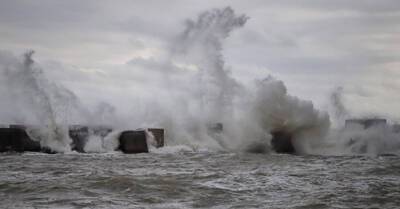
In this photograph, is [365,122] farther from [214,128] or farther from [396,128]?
[214,128]

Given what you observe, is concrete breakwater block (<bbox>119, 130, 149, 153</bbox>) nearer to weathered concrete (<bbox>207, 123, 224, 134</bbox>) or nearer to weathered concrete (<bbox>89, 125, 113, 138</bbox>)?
weathered concrete (<bbox>89, 125, 113, 138</bbox>)

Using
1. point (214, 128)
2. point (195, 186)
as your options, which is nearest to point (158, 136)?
point (214, 128)

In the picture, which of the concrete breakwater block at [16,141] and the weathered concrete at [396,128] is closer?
the concrete breakwater block at [16,141]

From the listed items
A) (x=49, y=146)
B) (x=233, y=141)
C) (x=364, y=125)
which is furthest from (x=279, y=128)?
(x=49, y=146)

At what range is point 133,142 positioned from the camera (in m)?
26.2

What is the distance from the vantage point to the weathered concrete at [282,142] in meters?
27.1

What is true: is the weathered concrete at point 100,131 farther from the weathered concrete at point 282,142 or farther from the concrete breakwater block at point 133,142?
the weathered concrete at point 282,142

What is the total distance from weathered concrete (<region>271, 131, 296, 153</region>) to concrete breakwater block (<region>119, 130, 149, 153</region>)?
6.20 metres

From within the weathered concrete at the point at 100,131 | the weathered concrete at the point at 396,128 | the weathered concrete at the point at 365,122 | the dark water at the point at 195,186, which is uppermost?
the weathered concrete at the point at 365,122

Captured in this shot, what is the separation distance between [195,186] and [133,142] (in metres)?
14.5

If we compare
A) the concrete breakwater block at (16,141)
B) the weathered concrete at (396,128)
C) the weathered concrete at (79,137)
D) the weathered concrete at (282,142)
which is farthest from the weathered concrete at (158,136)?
the weathered concrete at (396,128)

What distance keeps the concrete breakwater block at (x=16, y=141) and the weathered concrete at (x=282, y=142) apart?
11.0 metres

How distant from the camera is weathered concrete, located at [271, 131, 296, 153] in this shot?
1068 inches

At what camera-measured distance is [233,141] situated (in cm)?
2859
